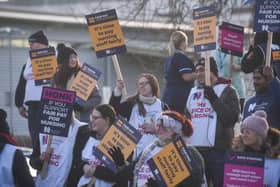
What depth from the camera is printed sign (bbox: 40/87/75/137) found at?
10789mm

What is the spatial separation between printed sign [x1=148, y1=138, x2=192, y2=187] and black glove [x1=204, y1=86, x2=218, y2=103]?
2.14m

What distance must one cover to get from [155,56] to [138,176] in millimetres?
17164

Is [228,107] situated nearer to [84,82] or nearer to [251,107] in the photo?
[251,107]

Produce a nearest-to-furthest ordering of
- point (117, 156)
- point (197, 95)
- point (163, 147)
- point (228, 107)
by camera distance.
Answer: point (163, 147) → point (117, 156) → point (228, 107) → point (197, 95)

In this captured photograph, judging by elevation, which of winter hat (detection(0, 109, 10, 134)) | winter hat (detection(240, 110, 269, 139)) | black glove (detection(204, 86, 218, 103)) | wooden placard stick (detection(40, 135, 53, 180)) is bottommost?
wooden placard stick (detection(40, 135, 53, 180))

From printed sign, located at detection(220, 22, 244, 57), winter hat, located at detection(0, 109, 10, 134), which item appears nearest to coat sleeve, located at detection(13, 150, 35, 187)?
winter hat, located at detection(0, 109, 10, 134)

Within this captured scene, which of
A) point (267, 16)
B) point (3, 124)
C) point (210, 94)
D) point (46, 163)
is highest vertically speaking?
point (267, 16)

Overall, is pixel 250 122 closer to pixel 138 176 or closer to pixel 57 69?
pixel 138 176

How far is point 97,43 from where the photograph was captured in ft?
40.8

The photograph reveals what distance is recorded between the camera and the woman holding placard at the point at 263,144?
355 inches

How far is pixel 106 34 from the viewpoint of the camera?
491 inches

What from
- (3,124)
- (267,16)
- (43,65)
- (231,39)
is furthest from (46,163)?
(231,39)

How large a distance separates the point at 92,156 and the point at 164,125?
4.16 ft

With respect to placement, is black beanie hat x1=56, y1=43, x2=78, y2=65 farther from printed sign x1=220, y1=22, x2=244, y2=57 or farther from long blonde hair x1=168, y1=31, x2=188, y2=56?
printed sign x1=220, y1=22, x2=244, y2=57
